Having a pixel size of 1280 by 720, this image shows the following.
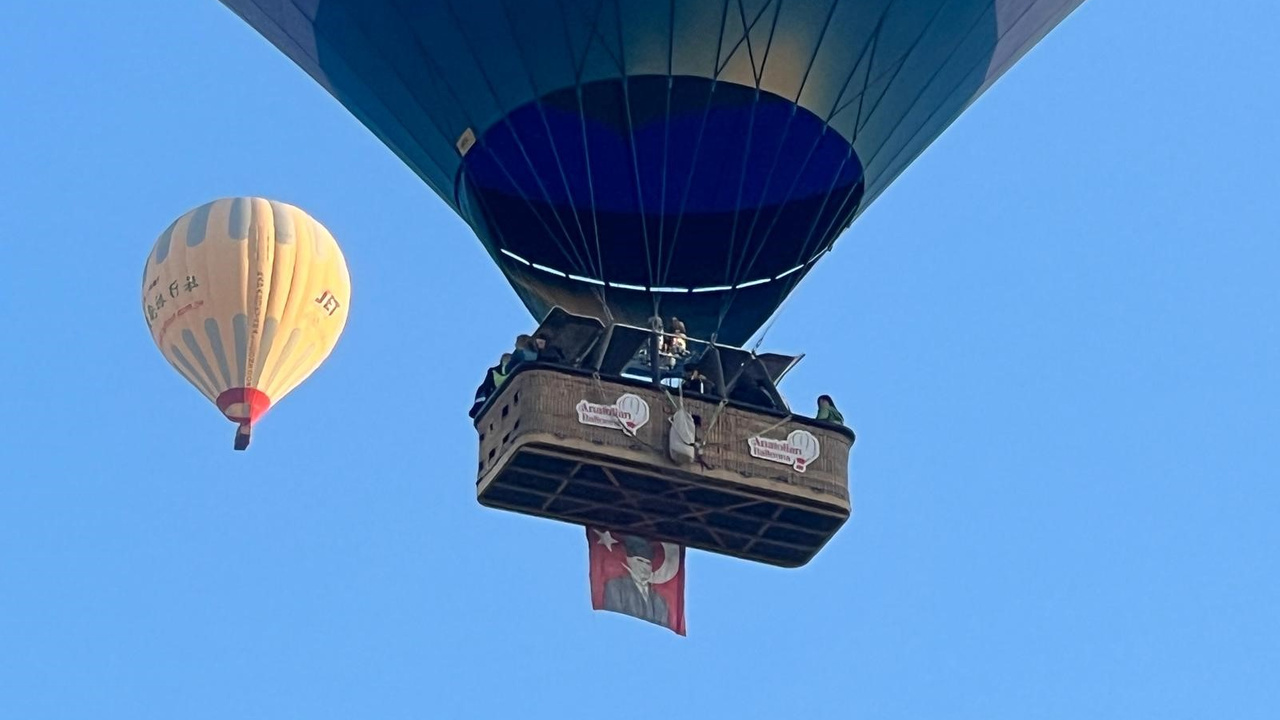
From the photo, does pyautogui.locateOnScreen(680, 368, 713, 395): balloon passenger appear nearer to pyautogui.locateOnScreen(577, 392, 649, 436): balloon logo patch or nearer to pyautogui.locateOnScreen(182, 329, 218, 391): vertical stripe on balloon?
pyautogui.locateOnScreen(577, 392, 649, 436): balloon logo patch

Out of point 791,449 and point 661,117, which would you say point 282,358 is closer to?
point 661,117

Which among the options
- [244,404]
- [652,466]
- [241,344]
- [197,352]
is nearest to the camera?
[652,466]

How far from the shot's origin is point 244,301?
30.3 m

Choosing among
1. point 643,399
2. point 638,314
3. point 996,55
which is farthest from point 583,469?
point 996,55

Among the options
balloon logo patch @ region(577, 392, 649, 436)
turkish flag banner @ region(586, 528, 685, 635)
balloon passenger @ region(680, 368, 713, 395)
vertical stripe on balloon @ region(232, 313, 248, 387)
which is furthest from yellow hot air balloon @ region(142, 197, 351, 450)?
balloon logo patch @ region(577, 392, 649, 436)

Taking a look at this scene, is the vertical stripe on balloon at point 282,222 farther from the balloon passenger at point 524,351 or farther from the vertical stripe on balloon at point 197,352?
the balloon passenger at point 524,351

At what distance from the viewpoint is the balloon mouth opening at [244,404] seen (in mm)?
31016

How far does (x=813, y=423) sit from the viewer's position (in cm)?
2266

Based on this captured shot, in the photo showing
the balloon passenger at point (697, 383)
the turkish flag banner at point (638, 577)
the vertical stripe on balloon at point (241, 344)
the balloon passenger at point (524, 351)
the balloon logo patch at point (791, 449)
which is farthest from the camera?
the vertical stripe on balloon at point (241, 344)

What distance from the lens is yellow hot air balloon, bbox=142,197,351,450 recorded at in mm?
30469

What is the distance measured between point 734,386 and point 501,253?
252 cm

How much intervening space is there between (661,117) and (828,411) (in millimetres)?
2476

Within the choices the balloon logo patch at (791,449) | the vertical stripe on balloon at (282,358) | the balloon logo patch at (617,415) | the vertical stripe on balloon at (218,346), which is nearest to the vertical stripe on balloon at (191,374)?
the vertical stripe on balloon at (218,346)

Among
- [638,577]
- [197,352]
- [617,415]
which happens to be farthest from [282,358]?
[617,415]
